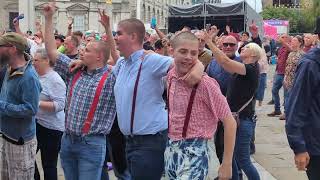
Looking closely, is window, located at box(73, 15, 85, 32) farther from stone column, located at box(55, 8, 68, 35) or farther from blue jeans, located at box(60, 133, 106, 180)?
blue jeans, located at box(60, 133, 106, 180)

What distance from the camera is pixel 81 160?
206 inches

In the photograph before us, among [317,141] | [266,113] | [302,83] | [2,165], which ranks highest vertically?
[302,83]

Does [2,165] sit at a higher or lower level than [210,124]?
lower

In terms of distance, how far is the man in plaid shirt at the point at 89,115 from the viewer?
5.21m

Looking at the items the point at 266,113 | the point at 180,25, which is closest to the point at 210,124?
the point at 266,113

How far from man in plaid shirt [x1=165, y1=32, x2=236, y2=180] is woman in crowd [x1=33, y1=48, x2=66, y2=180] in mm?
2272

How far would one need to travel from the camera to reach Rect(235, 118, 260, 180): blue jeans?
21.8 ft

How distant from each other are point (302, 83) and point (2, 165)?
281cm

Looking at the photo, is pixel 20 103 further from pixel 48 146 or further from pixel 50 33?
pixel 48 146

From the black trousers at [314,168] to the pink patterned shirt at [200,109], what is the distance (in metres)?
0.75

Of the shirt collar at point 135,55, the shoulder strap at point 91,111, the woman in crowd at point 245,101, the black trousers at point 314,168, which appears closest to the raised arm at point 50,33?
the shoulder strap at point 91,111

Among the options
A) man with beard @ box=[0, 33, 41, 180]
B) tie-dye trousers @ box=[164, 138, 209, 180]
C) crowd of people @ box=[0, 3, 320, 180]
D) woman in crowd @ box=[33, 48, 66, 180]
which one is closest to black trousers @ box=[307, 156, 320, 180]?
crowd of people @ box=[0, 3, 320, 180]

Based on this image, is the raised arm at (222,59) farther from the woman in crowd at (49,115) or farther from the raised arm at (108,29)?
the woman in crowd at (49,115)

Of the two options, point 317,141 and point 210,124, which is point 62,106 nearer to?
point 210,124
